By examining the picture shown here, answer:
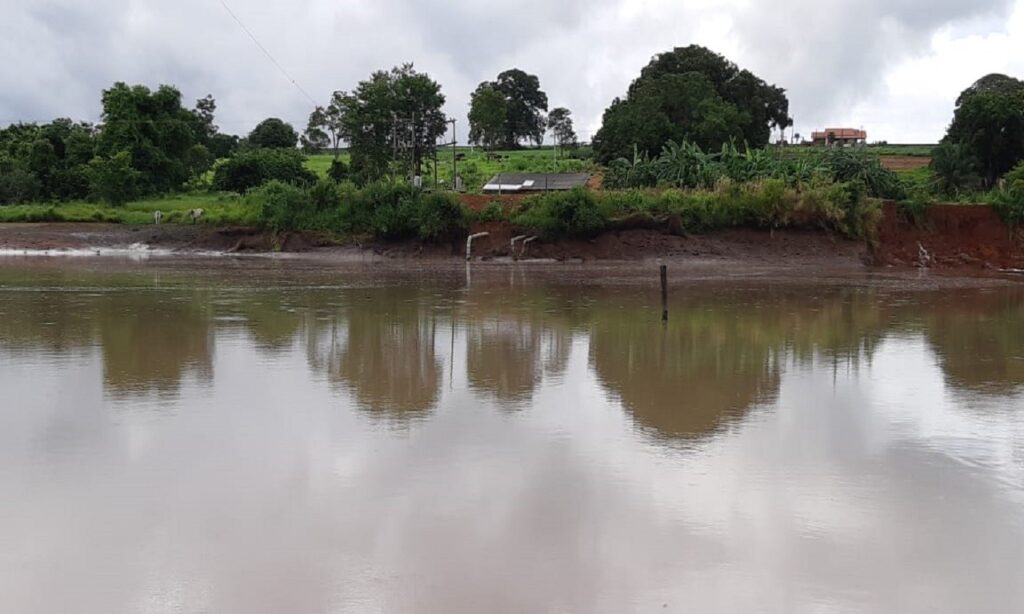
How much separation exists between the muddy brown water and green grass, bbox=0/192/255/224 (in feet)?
82.3

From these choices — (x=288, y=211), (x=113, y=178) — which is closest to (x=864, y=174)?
(x=288, y=211)

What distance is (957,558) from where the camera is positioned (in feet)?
22.5

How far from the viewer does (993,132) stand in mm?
55500

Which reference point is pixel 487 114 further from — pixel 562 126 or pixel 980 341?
pixel 980 341

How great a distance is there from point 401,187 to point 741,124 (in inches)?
963

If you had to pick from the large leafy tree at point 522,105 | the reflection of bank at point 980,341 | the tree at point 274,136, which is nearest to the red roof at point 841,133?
the large leafy tree at point 522,105

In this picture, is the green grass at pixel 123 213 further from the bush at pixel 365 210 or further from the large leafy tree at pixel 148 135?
the large leafy tree at pixel 148 135

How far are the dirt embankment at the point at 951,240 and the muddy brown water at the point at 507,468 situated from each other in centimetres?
2129

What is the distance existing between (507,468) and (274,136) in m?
78.9

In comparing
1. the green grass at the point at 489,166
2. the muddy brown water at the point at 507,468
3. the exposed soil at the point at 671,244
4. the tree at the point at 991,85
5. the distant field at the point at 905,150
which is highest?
the tree at the point at 991,85

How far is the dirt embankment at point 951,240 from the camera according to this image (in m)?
38.8

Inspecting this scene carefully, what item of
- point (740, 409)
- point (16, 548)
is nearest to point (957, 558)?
point (740, 409)

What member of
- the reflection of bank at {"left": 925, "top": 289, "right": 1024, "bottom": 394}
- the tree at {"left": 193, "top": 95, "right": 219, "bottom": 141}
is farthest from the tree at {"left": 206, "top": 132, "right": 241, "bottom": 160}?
the reflection of bank at {"left": 925, "top": 289, "right": 1024, "bottom": 394}

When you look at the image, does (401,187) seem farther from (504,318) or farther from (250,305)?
(504,318)
